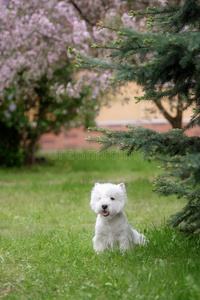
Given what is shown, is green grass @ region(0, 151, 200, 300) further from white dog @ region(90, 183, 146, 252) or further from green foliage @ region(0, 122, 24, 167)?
green foliage @ region(0, 122, 24, 167)

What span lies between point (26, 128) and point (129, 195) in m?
5.05

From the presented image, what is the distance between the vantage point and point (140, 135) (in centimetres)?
355

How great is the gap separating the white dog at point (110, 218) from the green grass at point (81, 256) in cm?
13

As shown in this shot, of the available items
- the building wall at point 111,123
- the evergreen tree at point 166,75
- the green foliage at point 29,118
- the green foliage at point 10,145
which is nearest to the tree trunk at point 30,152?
the green foliage at point 29,118

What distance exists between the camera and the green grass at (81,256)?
3158 millimetres

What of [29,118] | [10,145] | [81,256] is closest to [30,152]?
[10,145]

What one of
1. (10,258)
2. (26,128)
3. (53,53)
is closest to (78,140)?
(26,128)

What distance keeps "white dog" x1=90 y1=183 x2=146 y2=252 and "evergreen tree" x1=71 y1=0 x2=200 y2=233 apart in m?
0.41

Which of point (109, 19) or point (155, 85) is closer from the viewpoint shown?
point (155, 85)

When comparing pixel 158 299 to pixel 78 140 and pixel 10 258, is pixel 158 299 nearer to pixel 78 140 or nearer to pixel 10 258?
pixel 10 258

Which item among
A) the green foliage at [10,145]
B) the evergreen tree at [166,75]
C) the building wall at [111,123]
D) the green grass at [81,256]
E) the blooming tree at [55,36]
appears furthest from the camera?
the building wall at [111,123]

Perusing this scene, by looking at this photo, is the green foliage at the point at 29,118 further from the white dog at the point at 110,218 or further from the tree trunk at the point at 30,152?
the white dog at the point at 110,218

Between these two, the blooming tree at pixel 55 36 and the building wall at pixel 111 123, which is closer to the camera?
the blooming tree at pixel 55 36

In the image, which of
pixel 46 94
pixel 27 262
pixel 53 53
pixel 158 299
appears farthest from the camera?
pixel 46 94
